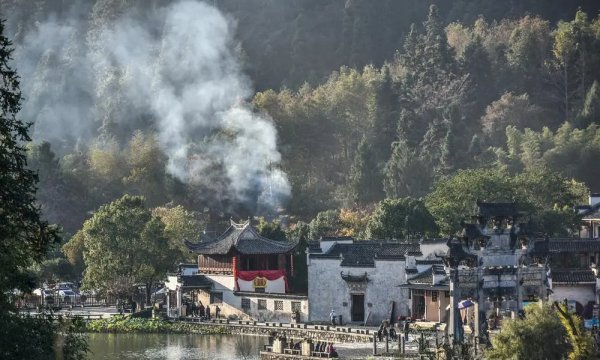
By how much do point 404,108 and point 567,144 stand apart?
2466 cm

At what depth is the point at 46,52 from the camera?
183m

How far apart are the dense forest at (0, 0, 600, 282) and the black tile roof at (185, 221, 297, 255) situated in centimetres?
748

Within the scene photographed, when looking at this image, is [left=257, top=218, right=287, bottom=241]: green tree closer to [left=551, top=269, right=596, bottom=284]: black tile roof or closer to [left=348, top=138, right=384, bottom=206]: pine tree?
[left=348, top=138, right=384, bottom=206]: pine tree

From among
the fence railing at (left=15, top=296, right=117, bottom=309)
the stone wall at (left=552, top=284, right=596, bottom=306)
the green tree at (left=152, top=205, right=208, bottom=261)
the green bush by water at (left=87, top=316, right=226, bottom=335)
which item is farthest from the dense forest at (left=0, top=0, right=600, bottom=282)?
the green bush by water at (left=87, top=316, right=226, bottom=335)

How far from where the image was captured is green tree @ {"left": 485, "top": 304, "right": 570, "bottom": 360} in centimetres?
4578

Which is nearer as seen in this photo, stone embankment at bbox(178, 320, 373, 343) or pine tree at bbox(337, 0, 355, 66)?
stone embankment at bbox(178, 320, 373, 343)

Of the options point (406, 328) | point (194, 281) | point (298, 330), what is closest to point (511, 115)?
point (194, 281)

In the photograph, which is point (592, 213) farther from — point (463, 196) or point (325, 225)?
point (325, 225)

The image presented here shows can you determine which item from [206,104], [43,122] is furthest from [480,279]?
[43,122]

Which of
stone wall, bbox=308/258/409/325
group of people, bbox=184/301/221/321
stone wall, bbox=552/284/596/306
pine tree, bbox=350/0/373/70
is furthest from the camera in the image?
pine tree, bbox=350/0/373/70

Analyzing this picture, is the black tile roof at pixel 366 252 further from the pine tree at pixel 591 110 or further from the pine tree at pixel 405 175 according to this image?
the pine tree at pixel 591 110

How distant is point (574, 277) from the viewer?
213 ft

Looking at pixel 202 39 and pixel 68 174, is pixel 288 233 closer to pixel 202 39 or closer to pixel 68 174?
pixel 68 174

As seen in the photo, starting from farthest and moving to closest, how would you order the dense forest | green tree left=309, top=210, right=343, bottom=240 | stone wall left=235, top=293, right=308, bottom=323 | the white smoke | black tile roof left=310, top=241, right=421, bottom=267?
the white smoke
the dense forest
green tree left=309, top=210, right=343, bottom=240
stone wall left=235, top=293, right=308, bottom=323
black tile roof left=310, top=241, right=421, bottom=267
